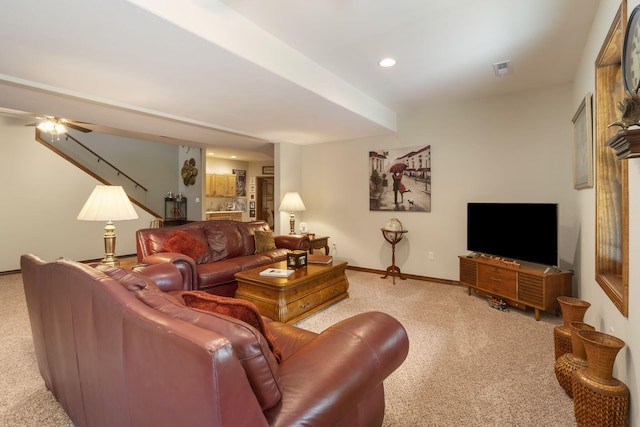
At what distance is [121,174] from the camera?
7.35 metres

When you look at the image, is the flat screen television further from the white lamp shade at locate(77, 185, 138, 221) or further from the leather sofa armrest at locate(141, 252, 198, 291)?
the white lamp shade at locate(77, 185, 138, 221)

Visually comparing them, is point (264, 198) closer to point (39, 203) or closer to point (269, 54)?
point (39, 203)

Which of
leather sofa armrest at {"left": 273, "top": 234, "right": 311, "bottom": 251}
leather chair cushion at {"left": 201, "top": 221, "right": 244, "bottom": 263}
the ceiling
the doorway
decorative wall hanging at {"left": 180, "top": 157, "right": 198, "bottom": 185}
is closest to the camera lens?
the ceiling

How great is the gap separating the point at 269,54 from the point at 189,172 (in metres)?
5.83

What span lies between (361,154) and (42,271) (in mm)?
4400

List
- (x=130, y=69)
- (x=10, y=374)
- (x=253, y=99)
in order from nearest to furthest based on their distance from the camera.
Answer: (x=10, y=374) → (x=130, y=69) → (x=253, y=99)

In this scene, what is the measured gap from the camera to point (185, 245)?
3650mm

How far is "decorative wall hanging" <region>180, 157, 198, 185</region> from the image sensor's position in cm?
758

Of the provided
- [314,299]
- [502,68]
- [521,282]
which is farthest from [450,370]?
[502,68]

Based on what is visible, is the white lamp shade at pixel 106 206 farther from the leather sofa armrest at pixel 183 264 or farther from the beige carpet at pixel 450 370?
the beige carpet at pixel 450 370

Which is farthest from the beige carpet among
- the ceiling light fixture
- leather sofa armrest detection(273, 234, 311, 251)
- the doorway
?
the doorway

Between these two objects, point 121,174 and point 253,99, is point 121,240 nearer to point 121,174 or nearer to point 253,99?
point 121,174

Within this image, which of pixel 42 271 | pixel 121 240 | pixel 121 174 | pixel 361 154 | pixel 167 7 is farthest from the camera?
pixel 121 174

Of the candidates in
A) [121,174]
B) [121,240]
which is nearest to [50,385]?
[121,240]
